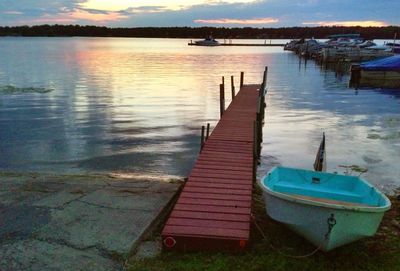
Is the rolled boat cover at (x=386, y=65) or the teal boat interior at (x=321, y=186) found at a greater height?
the teal boat interior at (x=321, y=186)

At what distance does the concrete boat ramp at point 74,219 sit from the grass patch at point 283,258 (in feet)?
1.86

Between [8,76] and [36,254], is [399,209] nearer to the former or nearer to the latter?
[36,254]

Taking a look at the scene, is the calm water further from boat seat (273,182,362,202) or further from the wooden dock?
boat seat (273,182,362,202)

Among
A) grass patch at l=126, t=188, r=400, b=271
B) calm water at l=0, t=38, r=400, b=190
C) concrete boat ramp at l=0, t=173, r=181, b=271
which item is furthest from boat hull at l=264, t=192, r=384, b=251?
calm water at l=0, t=38, r=400, b=190

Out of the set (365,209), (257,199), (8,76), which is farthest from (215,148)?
(8,76)

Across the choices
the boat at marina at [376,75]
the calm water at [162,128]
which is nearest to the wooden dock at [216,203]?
the calm water at [162,128]

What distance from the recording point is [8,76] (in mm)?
44500

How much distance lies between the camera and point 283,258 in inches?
251

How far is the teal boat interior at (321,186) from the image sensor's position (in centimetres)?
779

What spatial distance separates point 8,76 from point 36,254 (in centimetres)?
4302

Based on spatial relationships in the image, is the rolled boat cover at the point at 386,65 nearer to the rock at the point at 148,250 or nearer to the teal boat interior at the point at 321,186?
the teal boat interior at the point at 321,186

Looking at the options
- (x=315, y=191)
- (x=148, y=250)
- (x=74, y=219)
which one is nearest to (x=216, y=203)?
(x=148, y=250)

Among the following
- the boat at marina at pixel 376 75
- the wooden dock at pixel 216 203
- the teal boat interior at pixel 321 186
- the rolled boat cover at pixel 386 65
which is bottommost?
the boat at marina at pixel 376 75

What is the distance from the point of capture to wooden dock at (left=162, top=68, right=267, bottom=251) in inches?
254
